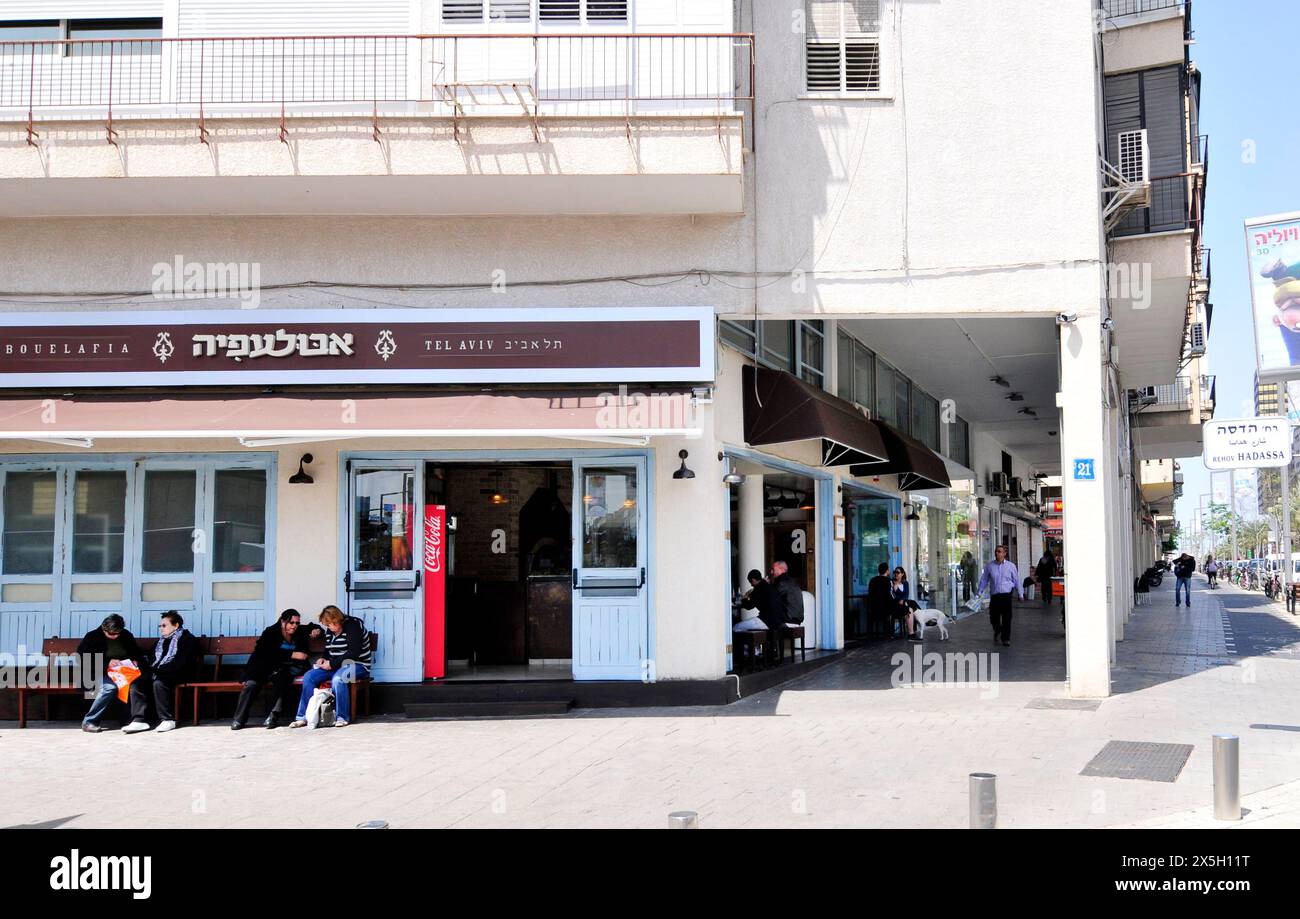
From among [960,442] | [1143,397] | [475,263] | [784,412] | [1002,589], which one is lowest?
[1002,589]

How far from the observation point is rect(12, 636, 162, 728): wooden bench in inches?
470

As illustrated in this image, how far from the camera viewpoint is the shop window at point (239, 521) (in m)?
12.5

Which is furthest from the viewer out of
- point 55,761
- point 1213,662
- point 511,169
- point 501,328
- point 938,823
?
point 1213,662

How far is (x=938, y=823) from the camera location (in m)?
7.22

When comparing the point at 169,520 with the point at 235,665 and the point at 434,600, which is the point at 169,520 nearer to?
the point at 235,665

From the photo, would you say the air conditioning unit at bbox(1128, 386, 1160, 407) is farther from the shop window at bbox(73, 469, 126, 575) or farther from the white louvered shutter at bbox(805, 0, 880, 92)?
the shop window at bbox(73, 469, 126, 575)

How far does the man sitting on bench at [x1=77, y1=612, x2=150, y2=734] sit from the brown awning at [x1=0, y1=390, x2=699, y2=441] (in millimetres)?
2198

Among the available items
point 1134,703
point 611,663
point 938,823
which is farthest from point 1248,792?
point 611,663

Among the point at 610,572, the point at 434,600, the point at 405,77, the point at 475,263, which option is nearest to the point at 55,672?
the point at 434,600

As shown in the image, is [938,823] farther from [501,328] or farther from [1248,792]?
[501,328]

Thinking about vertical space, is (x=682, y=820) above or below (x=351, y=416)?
below

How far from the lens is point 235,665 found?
1225cm

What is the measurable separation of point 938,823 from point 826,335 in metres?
10.6

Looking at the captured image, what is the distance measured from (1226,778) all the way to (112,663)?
34.7 feet
